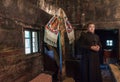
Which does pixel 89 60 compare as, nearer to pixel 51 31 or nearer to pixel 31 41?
pixel 51 31

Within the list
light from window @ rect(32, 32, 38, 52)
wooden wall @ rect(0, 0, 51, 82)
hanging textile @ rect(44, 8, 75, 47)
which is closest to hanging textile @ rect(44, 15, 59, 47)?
hanging textile @ rect(44, 8, 75, 47)

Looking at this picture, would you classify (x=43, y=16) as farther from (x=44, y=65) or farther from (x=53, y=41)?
(x=44, y=65)

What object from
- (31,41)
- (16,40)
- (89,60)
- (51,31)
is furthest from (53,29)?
(16,40)

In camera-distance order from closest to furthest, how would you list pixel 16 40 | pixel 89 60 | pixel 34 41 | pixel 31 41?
pixel 16 40
pixel 89 60
pixel 31 41
pixel 34 41

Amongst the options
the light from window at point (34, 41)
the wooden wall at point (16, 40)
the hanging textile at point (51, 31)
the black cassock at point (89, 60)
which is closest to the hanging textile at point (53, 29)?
the hanging textile at point (51, 31)

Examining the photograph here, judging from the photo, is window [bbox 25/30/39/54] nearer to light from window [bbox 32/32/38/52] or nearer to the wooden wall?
light from window [bbox 32/32/38/52]

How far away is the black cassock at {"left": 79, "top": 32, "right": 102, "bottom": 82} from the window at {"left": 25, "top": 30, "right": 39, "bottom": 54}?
1.15 metres

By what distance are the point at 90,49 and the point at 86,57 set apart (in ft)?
0.73

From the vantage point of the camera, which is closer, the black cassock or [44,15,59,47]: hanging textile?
the black cassock

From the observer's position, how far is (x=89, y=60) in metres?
4.44

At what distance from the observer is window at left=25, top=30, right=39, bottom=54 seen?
175 inches

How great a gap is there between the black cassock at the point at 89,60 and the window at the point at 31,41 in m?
1.15

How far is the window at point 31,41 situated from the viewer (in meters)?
4.45

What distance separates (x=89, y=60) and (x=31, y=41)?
1431 millimetres
